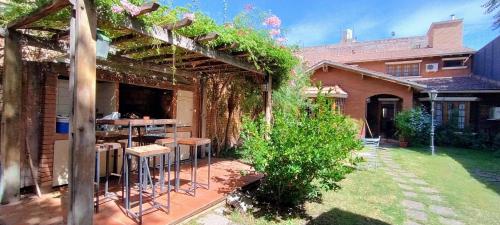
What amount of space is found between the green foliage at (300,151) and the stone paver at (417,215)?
4.63ft

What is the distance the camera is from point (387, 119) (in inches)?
749

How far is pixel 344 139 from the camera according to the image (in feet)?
16.0

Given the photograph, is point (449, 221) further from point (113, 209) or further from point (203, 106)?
point (203, 106)

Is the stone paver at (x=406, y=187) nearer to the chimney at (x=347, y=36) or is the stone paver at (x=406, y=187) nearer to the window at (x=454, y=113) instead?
the window at (x=454, y=113)

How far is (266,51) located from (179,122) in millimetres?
3070

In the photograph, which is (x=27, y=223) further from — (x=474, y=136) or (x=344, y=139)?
(x=474, y=136)

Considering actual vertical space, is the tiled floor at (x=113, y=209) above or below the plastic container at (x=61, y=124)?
below

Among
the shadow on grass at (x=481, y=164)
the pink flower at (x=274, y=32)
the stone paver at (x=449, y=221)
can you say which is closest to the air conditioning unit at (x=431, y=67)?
the shadow on grass at (x=481, y=164)

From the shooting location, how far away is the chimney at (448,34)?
20908 mm

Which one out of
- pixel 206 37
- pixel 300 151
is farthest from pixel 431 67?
pixel 206 37

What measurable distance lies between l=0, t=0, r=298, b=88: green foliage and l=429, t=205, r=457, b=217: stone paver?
400 cm

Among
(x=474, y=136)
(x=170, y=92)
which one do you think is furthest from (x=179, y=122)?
(x=474, y=136)

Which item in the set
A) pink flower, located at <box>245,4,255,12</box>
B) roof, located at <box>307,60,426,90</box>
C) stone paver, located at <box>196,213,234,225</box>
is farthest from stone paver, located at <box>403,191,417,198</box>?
roof, located at <box>307,60,426,90</box>

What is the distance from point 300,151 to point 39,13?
3624mm
